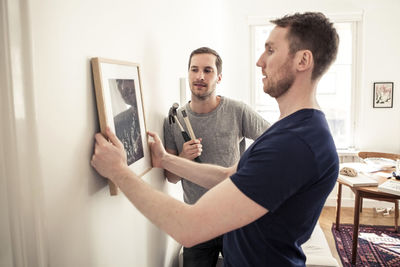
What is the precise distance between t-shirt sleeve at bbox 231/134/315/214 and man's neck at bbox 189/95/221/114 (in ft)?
3.56

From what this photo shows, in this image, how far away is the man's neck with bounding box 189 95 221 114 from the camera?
197 centimetres

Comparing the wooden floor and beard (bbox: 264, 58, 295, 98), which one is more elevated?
beard (bbox: 264, 58, 295, 98)

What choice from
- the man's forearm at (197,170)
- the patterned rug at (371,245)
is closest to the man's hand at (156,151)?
the man's forearm at (197,170)

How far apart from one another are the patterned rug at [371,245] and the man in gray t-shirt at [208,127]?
194 centimetres

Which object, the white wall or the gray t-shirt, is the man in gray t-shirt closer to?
the gray t-shirt

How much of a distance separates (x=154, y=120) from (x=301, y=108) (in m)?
0.84

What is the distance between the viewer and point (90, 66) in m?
1.00

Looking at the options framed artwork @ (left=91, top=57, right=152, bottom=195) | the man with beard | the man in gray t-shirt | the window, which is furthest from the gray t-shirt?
the window

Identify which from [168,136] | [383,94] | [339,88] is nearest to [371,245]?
[383,94]

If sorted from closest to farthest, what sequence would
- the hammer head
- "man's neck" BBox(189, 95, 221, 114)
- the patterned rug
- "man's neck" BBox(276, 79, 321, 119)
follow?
1. "man's neck" BBox(276, 79, 321, 119)
2. the hammer head
3. "man's neck" BBox(189, 95, 221, 114)
4. the patterned rug

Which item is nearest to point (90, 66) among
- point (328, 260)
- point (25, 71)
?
point (25, 71)

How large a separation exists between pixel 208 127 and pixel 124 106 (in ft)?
2.76

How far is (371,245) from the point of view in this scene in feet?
11.3

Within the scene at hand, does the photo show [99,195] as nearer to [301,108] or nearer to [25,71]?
[25,71]
